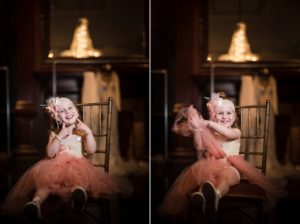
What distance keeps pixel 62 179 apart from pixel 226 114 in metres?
0.54

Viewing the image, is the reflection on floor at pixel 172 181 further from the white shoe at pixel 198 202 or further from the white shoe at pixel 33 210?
the white shoe at pixel 33 210

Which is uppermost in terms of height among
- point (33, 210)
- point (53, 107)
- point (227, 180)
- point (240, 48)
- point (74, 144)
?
point (240, 48)

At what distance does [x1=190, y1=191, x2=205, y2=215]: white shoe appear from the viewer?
1470 mm

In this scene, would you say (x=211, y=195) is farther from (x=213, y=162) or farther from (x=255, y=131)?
(x=255, y=131)

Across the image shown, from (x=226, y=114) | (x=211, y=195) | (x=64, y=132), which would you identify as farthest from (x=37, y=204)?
(x=226, y=114)

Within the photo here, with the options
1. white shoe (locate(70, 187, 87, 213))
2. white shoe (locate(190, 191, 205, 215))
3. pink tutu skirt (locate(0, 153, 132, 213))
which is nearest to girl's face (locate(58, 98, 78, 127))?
pink tutu skirt (locate(0, 153, 132, 213))

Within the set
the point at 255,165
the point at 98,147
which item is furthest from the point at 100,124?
the point at 255,165

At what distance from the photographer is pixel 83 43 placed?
59.4 inches

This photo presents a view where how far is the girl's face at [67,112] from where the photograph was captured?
1.48 m

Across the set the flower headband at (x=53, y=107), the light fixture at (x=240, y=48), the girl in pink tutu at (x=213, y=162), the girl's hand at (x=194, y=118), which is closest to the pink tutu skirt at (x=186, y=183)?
the girl in pink tutu at (x=213, y=162)

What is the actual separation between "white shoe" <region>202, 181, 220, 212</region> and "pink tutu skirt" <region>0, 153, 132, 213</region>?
284 mm

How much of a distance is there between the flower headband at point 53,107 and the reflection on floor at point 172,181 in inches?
13.2

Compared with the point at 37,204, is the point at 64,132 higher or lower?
higher

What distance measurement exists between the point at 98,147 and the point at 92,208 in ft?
0.62
